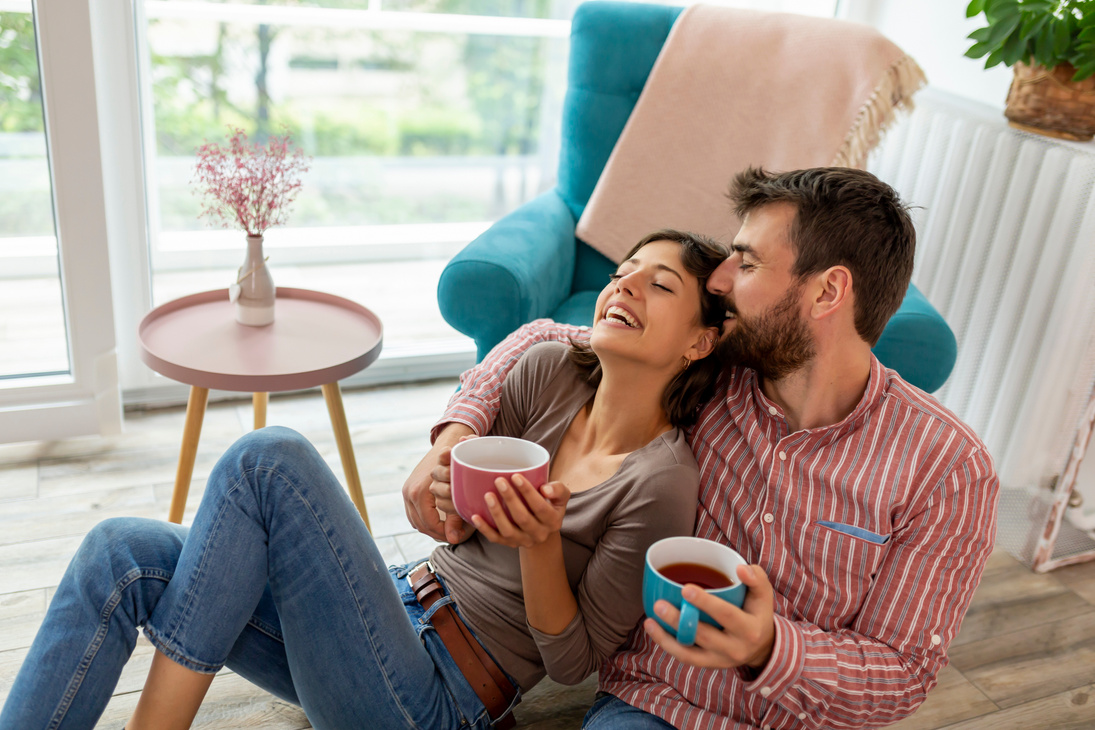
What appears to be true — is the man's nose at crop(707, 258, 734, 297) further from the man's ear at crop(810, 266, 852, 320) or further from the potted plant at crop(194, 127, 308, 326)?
the potted plant at crop(194, 127, 308, 326)

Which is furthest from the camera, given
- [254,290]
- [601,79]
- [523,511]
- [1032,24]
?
[601,79]

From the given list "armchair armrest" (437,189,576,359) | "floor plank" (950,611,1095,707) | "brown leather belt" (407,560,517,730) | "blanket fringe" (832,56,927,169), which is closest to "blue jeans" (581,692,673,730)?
"brown leather belt" (407,560,517,730)

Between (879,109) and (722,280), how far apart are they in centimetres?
105

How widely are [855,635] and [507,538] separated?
1.56 feet

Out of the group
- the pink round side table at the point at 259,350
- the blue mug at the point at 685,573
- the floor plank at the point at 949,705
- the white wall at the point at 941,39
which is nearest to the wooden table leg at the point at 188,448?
the pink round side table at the point at 259,350

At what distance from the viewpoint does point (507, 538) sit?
967mm

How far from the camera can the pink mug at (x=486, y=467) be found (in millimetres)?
916

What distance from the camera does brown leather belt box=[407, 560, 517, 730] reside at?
119 cm

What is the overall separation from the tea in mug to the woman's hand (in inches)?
5.6

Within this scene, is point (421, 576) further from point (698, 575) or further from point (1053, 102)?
point (1053, 102)

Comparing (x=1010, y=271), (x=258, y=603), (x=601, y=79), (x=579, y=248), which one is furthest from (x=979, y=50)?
(x=258, y=603)

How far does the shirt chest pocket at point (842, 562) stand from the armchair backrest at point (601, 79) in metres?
1.21

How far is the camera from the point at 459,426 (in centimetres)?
132

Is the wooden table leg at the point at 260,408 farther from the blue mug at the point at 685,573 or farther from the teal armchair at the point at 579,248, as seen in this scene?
the blue mug at the point at 685,573
